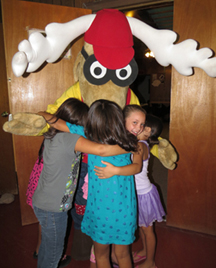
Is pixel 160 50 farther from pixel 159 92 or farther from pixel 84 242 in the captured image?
pixel 159 92

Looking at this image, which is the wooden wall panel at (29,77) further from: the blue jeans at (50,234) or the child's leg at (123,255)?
the child's leg at (123,255)

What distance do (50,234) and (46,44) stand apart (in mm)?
1004

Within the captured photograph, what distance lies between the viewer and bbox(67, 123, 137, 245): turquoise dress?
1023 mm

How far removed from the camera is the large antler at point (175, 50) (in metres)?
1.18

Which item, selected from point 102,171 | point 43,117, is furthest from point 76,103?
point 102,171

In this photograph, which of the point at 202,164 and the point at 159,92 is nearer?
the point at 202,164

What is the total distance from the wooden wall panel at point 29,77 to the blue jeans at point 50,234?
36.7 inches

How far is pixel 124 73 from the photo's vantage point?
122 centimetres

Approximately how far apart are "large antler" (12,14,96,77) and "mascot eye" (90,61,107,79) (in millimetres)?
205

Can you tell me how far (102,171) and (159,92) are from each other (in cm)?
788

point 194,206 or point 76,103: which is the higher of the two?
point 76,103

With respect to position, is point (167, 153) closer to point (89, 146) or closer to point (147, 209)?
point (147, 209)

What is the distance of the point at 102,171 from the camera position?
39.7 inches

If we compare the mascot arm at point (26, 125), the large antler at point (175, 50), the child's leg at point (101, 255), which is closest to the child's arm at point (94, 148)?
the mascot arm at point (26, 125)
